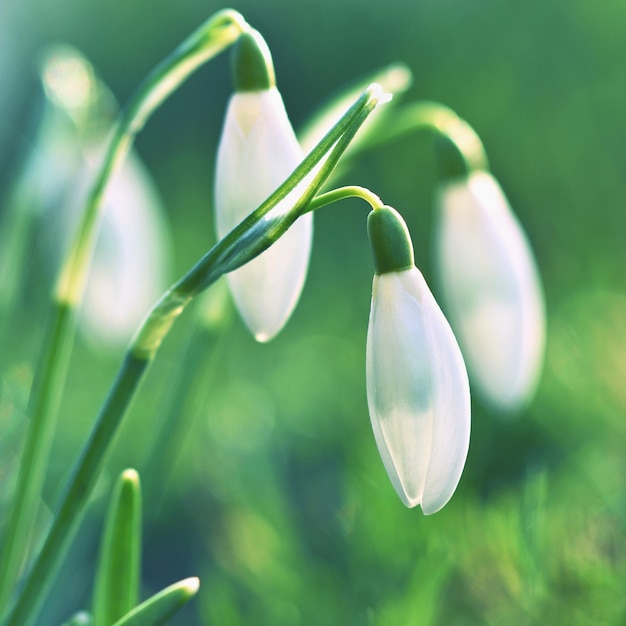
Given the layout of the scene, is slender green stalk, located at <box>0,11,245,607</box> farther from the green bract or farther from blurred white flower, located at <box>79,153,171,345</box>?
blurred white flower, located at <box>79,153,171,345</box>

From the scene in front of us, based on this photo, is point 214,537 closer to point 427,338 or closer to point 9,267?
point 9,267

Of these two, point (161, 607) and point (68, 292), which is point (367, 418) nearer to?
point (68, 292)

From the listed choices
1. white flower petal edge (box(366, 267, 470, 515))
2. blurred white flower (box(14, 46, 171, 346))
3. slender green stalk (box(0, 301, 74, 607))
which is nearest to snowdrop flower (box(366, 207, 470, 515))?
white flower petal edge (box(366, 267, 470, 515))

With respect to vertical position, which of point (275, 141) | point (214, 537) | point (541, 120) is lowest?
point (214, 537)

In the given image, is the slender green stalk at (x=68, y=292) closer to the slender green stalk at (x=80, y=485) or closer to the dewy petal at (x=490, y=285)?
the slender green stalk at (x=80, y=485)

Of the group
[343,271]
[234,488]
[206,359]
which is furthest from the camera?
[343,271]

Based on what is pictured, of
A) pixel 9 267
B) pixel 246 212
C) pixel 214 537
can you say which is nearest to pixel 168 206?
pixel 214 537
